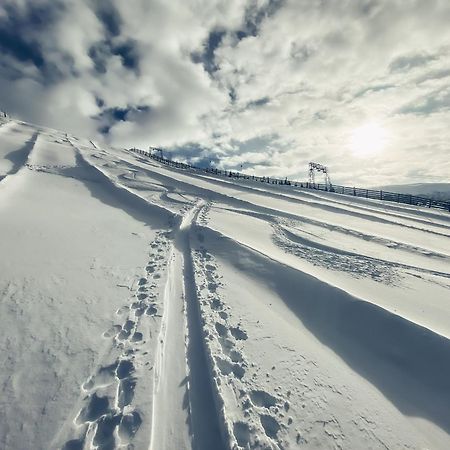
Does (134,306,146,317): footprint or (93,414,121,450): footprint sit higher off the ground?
(134,306,146,317): footprint

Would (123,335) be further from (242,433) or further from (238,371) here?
(242,433)

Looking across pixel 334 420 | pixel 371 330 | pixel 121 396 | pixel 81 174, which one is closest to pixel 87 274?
pixel 121 396

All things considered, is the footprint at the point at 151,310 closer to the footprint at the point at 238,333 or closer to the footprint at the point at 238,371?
the footprint at the point at 238,333

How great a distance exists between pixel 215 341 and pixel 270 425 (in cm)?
211

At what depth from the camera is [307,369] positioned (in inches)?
231

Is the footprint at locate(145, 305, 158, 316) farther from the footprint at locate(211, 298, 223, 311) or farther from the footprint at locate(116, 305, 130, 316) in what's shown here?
the footprint at locate(211, 298, 223, 311)

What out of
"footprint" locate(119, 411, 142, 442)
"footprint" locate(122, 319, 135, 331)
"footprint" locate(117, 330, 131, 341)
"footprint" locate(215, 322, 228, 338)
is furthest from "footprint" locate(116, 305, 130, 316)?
"footprint" locate(119, 411, 142, 442)

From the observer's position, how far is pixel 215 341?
21.0 feet

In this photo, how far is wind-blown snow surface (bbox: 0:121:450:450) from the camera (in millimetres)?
4543

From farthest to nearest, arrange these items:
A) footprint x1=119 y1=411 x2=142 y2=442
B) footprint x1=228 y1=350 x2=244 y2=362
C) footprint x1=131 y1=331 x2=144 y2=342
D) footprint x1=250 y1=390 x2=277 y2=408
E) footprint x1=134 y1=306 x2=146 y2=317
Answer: footprint x1=134 y1=306 x2=146 y2=317
footprint x1=131 y1=331 x2=144 y2=342
footprint x1=228 y1=350 x2=244 y2=362
footprint x1=250 y1=390 x2=277 y2=408
footprint x1=119 y1=411 x2=142 y2=442

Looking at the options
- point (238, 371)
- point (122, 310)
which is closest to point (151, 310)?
point (122, 310)

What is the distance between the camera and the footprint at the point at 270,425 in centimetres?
452

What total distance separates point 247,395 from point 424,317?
532 cm

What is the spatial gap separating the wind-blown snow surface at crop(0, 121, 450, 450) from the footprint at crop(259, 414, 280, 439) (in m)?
0.03
